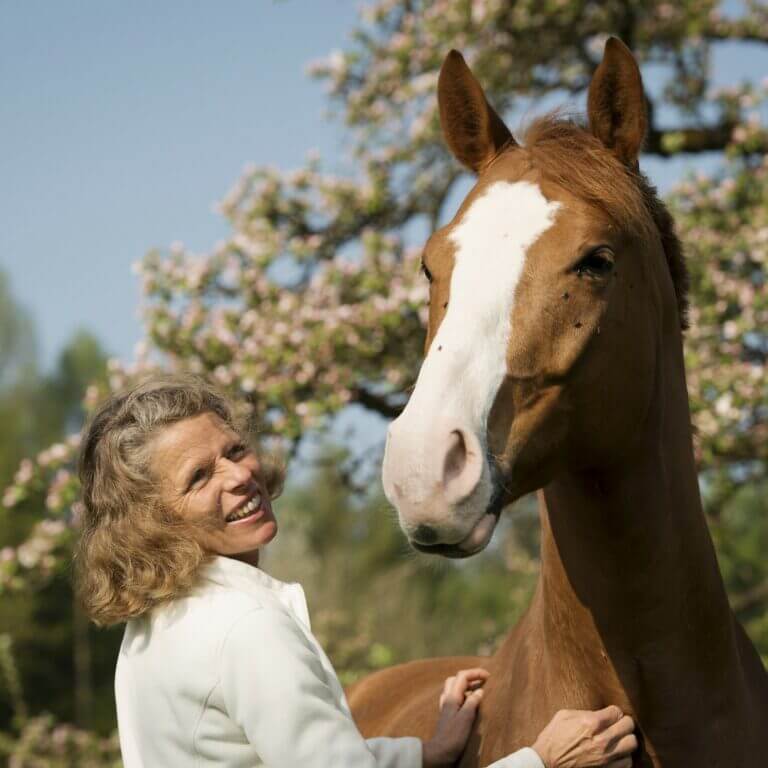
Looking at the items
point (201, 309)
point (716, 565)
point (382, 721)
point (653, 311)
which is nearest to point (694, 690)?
point (716, 565)

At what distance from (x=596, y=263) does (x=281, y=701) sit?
1.04 m

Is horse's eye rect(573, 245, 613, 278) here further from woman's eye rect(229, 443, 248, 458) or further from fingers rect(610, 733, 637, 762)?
fingers rect(610, 733, 637, 762)

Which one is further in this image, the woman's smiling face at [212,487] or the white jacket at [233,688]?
the woman's smiling face at [212,487]

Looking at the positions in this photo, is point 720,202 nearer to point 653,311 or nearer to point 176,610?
point 653,311

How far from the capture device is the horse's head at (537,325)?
1756 millimetres

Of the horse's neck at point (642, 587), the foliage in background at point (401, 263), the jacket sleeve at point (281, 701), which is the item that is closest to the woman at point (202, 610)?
the jacket sleeve at point (281, 701)

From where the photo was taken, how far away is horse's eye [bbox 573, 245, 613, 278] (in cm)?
206

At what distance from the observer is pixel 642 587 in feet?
7.27

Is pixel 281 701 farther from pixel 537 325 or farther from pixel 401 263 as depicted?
pixel 401 263

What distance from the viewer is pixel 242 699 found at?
185cm

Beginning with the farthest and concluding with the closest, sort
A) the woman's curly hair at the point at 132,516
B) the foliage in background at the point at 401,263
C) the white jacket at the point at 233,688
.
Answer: the foliage in background at the point at 401,263, the woman's curly hair at the point at 132,516, the white jacket at the point at 233,688

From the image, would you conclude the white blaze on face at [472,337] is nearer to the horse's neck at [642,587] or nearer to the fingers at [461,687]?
the horse's neck at [642,587]

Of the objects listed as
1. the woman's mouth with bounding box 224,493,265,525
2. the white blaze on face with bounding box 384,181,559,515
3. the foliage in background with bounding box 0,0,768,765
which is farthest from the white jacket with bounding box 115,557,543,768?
the foliage in background with bounding box 0,0,768,765

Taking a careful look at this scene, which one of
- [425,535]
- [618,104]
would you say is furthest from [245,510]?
[618,104]
